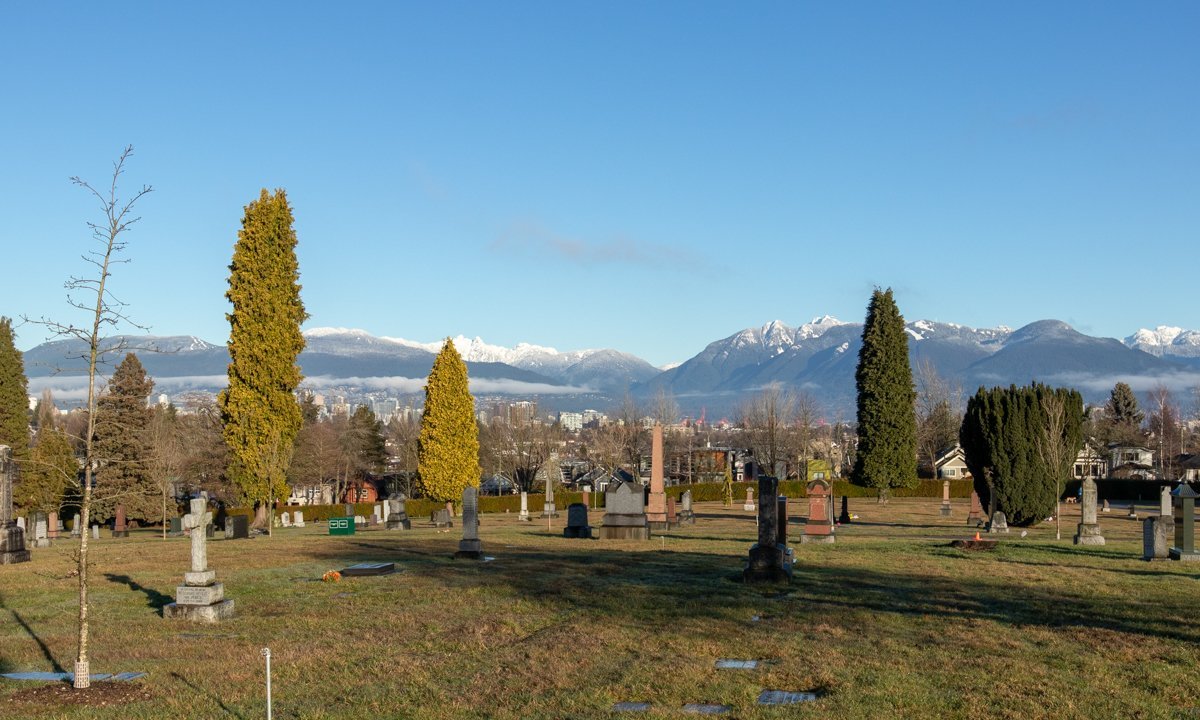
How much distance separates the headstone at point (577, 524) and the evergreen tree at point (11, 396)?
40575mm

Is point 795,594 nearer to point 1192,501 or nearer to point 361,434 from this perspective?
point 1192,501

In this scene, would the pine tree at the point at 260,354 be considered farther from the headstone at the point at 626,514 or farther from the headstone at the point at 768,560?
the headstone at the point at 768,560

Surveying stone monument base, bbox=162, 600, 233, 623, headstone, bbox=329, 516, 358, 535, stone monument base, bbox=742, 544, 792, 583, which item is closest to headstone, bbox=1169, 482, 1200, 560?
stone monument base, bbox=742, 544, 792, 583

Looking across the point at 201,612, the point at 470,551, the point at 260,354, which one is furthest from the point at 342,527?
the point at 201,612

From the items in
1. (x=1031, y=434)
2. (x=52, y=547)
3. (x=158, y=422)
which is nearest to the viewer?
(x=52, y=547)

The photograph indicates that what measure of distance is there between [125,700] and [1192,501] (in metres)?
23.0

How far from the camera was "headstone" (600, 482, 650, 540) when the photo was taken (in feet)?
95.6

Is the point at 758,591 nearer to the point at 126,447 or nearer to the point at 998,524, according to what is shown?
the point at 998,524

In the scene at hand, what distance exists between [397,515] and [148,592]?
21.8 metres

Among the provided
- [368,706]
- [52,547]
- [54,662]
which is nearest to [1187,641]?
[368,706]

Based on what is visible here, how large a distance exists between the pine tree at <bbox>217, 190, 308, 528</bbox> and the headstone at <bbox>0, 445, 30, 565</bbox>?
14.0m

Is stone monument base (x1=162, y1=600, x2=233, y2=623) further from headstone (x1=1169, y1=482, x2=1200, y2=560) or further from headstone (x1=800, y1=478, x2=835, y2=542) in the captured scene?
headstone (x1=1169, y1=482, x2=1200, y2=560)

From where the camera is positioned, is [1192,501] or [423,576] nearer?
[423,576]

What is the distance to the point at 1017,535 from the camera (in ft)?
101
